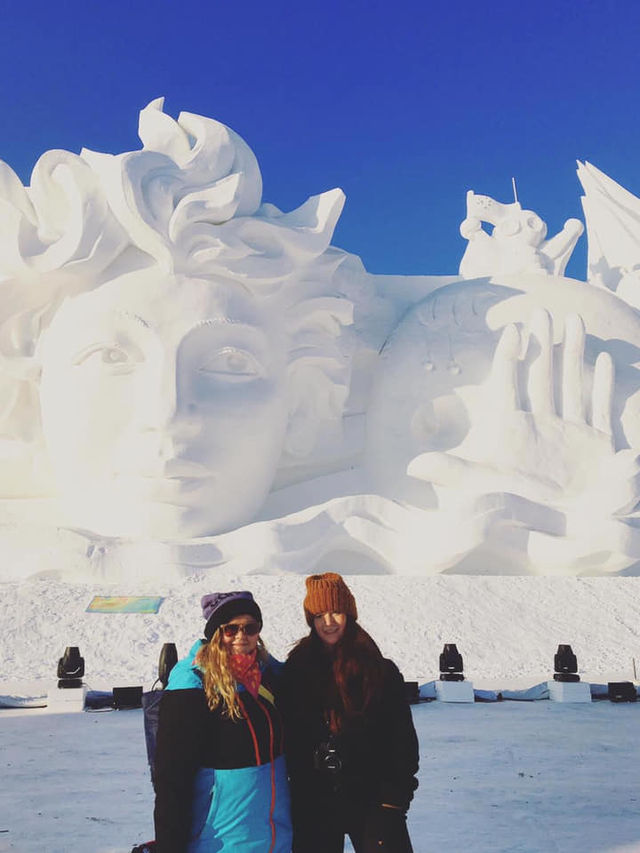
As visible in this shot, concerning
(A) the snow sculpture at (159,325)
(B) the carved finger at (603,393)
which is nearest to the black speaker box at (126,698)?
(A) the snow sculpture at (159,325)

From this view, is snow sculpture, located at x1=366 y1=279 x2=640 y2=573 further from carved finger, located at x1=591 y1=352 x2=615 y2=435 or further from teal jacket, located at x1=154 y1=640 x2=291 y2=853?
teal jacket, located at x1=154 y1=640 x2=291 y2=853

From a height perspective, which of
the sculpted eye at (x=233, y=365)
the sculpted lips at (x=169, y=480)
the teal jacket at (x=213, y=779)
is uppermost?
the sculpted eye at (x=233, y=365)

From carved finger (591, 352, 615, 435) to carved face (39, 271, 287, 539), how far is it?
3.24 meters

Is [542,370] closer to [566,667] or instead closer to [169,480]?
[169,480]

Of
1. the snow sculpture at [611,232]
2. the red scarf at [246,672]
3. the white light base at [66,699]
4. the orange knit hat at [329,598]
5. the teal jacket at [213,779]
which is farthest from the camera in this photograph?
the snow sculpture at [611,232]

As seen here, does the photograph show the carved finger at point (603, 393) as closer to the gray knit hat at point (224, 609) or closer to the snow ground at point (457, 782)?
the snow ground at point (457, 782)

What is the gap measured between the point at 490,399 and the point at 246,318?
8.34 ft

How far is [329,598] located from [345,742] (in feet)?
0.97

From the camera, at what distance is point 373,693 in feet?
6.17

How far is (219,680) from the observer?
5.76ft

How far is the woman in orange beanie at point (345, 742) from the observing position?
1.84m

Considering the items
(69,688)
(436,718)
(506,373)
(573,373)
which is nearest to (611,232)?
(573,373)

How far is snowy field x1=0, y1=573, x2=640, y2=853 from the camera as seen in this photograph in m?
2.69

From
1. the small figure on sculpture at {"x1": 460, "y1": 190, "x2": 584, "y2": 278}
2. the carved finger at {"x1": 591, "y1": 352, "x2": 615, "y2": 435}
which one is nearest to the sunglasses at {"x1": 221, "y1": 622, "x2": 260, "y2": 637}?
the carved finger at {"x1": 591, "y1": 352, "x2": 615, "y2": 435}
